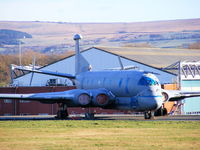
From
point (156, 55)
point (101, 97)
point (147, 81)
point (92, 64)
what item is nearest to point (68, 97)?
point (101, 97)

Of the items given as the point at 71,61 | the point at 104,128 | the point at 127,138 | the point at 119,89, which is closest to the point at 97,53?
the point at 71,61

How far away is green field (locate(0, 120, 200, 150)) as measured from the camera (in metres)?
27.2

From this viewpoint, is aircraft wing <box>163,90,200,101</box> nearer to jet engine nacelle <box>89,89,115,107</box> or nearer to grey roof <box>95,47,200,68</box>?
jet engine nacelle <box>89,89,115,107</box>

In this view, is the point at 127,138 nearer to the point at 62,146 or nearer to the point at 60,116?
the point at 62,146

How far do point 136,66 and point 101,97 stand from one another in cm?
2794

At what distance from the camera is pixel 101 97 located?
4962 centimetres

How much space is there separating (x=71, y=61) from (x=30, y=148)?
58.5 metres

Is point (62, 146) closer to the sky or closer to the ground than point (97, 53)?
closer to the ground

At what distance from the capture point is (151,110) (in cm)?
4684

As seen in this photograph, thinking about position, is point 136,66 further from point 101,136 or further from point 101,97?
point 101,136

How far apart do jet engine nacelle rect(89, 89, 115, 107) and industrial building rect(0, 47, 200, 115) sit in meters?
19.3

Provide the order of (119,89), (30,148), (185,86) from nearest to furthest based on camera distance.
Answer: (30,148)
(119,89)
(185,86)

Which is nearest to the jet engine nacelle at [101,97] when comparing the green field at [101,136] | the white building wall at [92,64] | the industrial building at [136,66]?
the green field at [101,136]

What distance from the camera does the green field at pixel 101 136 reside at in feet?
89.4
